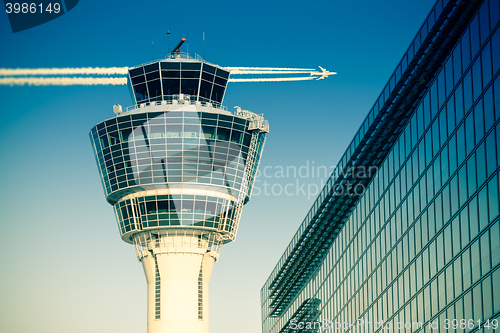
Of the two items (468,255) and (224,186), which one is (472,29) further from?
(224,186)

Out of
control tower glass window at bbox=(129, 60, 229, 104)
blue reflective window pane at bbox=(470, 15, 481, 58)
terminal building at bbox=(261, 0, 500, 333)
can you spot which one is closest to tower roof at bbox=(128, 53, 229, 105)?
control tower glass window at bbox=(129, 60, 229, 104)

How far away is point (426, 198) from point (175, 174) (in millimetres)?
60209

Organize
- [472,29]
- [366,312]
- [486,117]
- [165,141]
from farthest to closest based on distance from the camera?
[165,141]
[366,312]
[472,29]
[486,117]

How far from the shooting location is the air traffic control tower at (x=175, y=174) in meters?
110

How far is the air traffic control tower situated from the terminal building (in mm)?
24665

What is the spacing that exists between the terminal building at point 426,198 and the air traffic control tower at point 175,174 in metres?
24.7

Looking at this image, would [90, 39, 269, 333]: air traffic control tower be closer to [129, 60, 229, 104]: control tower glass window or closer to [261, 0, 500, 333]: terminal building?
[129, 60, 229, 104]: control tower glass window

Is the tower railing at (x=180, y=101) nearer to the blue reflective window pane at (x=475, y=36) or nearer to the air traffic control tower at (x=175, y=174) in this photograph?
the air traffic control tower at (x=175, y=174)

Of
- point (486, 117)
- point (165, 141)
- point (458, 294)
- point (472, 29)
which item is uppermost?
point (165, 141)

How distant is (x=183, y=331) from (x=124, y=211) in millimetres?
20574

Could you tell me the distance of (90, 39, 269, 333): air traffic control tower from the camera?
4321 inches

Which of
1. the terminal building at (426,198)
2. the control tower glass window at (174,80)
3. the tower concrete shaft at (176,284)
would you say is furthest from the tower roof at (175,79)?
the terminal building at (426,198)

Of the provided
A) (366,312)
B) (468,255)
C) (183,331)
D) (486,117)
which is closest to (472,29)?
(486,117)

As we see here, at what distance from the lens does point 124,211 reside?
11338 centimetres
